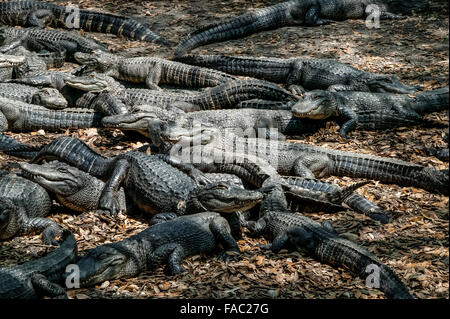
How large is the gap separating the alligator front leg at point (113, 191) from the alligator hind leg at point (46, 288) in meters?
1.56

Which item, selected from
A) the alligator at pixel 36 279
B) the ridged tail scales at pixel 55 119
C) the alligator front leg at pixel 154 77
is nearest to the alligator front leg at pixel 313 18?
the alligator front leg at pixel 154 77

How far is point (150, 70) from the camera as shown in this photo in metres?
9.58

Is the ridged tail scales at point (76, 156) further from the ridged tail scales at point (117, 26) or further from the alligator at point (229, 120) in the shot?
the ridged tail scales at point (117, 26)

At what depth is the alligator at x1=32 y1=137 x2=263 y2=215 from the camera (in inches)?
223

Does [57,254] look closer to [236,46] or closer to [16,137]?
[16,137]

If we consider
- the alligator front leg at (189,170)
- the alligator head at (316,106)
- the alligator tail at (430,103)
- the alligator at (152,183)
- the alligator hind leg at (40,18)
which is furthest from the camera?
the alligator hind leg at (40,18)

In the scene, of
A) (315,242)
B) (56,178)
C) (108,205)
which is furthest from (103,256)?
(315,242)

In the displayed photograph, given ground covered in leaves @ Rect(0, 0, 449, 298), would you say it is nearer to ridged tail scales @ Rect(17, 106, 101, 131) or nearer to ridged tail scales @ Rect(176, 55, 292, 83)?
ridged tail scales @ Rect(17, 106, 101, 131)

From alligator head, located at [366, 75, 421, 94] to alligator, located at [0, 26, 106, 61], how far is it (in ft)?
15.0

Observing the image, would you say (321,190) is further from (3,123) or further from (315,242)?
(3,123)

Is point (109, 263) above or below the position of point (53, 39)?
below

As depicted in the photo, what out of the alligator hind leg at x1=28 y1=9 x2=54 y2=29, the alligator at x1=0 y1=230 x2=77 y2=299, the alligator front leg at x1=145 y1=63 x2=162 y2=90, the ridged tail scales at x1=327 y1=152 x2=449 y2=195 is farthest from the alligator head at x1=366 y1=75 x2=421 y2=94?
the alligator hind leg at x1=28 y1=9 x2=54 y2=29

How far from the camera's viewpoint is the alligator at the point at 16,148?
733cm

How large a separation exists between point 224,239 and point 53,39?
672 centimetres
